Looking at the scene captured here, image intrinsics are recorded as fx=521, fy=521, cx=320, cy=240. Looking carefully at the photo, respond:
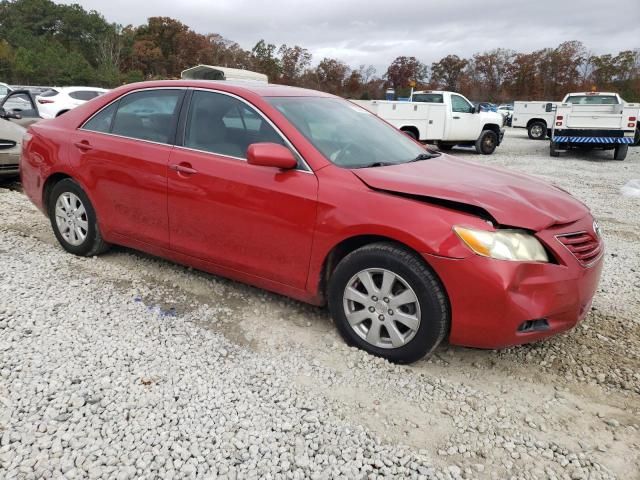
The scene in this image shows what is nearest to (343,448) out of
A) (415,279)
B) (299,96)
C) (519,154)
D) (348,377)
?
(348,377)

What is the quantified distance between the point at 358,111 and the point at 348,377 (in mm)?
2196

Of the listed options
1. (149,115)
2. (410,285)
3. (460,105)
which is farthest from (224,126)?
(460,105)

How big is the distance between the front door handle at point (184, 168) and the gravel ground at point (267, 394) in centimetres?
94

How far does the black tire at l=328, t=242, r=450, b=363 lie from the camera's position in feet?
9.24

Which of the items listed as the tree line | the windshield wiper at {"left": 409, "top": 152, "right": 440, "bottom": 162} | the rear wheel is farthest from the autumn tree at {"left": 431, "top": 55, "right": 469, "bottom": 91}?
the windshield wiper at {"left": 409, "top": 152, "right": 440, "bottom": 162}

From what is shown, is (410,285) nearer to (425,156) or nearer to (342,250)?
(342,250)

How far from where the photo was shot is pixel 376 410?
266cm

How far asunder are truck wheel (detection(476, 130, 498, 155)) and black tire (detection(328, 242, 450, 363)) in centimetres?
1397

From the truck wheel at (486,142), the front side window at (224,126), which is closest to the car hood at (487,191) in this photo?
the front side window at (224,126)

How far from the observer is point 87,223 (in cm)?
443

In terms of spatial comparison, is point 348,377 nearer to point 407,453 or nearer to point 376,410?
point 376,410

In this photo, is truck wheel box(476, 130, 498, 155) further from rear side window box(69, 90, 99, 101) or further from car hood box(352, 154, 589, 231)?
car hood box(352, 154, 589, 231)

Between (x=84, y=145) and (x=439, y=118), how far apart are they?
40.0ft

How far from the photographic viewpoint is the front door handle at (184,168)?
3626 mm
